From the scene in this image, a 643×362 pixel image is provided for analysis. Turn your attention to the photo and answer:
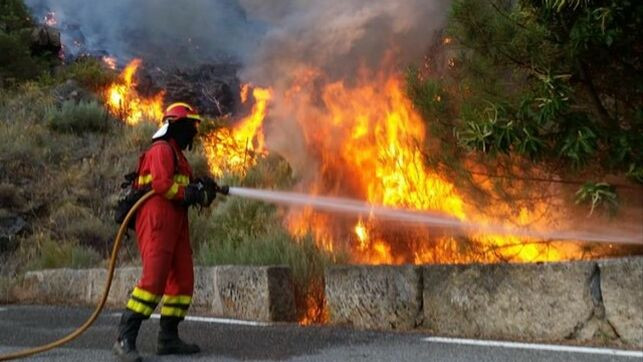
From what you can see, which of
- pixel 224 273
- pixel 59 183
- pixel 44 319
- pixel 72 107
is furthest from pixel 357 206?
pixel 72 107

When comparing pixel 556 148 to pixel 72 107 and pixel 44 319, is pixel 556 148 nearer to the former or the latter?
pixel 44 319

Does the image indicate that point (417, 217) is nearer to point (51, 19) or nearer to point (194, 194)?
point (194, 194)

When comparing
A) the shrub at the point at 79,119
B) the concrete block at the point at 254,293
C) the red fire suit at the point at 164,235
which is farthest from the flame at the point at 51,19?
the red fire suit at the point at 164,235

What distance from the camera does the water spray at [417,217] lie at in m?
5.52

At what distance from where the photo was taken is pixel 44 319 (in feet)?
22.7

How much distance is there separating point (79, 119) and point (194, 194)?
11.5 metres

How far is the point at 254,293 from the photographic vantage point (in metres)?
6.34

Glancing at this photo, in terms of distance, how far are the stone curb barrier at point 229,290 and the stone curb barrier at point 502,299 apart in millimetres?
546

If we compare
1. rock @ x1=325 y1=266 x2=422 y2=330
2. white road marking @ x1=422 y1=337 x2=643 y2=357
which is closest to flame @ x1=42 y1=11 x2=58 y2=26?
rock @ x1=325 y1=266 x2=422 y2=330

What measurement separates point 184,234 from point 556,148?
2601 millimetres

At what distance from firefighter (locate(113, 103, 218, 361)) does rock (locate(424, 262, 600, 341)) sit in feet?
5.72

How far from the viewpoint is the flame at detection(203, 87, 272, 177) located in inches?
418

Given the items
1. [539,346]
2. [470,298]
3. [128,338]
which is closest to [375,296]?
[470,298]

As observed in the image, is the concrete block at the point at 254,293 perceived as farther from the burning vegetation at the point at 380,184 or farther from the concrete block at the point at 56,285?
the concrete block at the point at 56,285
